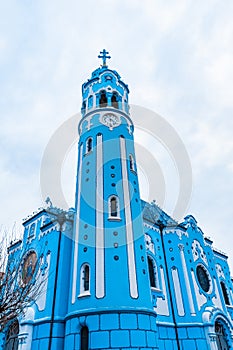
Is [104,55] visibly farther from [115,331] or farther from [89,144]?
[115,331]

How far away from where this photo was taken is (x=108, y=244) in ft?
61.1

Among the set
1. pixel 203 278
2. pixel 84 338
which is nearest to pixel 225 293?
pixel 203 278

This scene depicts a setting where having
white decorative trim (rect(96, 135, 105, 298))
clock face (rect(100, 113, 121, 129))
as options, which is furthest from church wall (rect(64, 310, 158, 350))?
clock face (rect(100, 113, 121, 129))

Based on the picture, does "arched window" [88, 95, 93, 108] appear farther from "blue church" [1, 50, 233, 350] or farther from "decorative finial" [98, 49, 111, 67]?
"decorative finial" [98, 49, 111, 67]

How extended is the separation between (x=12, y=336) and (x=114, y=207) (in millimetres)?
11250

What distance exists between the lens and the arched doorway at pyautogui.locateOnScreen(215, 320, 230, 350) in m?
22.1

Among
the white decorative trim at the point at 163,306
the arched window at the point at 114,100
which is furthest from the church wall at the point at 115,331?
the arched window at the point at 114,100

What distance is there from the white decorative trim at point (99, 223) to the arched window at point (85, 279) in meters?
0.91

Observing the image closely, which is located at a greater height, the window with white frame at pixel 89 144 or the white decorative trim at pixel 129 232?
the window with white frame at pixel 89 144

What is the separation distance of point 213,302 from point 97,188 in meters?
13.7

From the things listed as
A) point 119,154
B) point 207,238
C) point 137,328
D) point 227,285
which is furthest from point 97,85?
point 227,285

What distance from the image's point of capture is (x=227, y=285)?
30.0 m

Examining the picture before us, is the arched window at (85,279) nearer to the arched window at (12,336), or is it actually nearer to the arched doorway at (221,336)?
the arched window at (12,336)

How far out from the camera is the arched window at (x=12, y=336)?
19.9 meters
